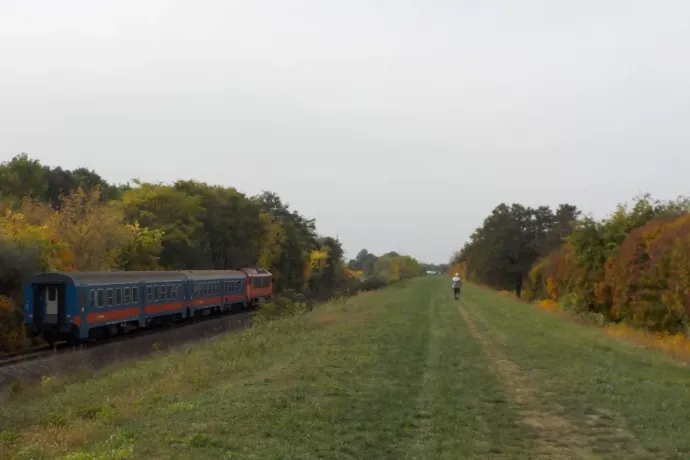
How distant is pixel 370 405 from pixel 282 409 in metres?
1.47

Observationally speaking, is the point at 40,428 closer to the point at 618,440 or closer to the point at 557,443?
the point at 557,443

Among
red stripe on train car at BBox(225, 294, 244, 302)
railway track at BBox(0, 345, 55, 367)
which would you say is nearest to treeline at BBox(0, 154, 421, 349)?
railway track at BBox(0, 345, 55, 367)

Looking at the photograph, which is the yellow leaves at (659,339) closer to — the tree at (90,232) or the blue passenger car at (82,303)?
the blue passenger car at (82,303)

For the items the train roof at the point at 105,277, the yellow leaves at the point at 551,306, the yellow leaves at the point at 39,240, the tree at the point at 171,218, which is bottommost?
the yellow leaves at the point at 551,306

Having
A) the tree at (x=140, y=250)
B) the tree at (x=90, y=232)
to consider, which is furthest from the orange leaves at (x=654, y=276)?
the tree at (x=140, y=250)

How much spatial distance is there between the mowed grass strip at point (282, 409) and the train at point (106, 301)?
7.19 meters

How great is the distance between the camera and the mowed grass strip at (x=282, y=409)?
27.6 feet

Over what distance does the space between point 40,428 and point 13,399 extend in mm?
5336

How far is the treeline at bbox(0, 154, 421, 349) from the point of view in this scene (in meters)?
29.3

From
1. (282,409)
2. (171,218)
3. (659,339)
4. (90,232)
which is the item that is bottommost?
(659,339)

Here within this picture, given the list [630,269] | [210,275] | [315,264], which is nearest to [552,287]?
[630,269]

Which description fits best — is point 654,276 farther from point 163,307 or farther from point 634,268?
point 163,307

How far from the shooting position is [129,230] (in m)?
43.0

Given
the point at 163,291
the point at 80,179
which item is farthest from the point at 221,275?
the point at 80,179
